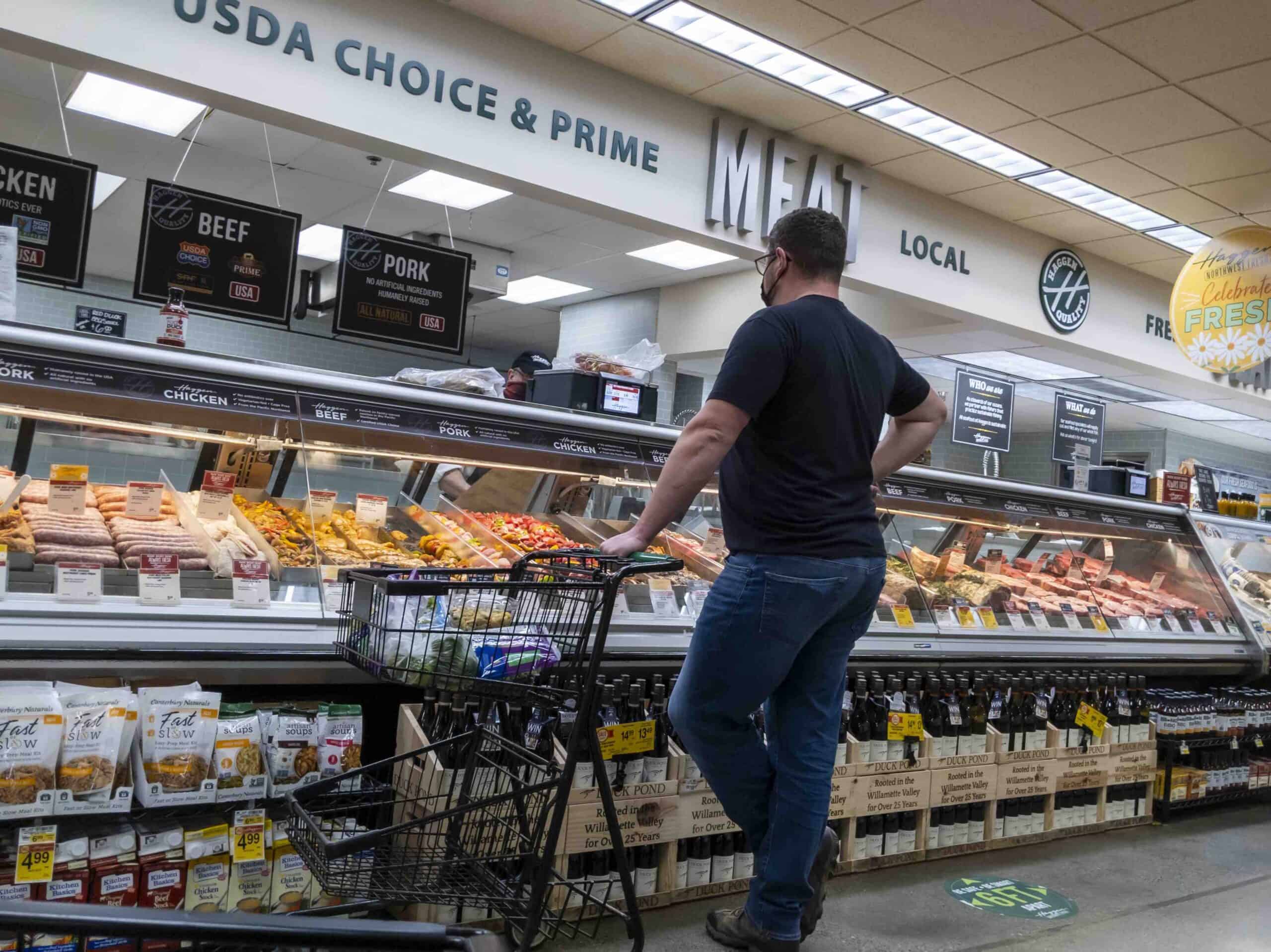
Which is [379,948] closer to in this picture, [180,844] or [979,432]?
[180,844]

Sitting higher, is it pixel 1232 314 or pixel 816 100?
pixel 816 100

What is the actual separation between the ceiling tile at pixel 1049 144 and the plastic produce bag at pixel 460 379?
354 cm

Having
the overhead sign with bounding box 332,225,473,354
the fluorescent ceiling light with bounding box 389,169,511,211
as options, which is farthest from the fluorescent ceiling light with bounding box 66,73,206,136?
the fluorescent ceiling light with bounding box 389,169,511,211

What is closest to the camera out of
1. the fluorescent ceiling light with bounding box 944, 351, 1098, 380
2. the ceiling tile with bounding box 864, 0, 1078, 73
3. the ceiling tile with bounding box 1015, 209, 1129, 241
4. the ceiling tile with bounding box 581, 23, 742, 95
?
the ceiling tile with bounding box 864, 0, 1078, 73

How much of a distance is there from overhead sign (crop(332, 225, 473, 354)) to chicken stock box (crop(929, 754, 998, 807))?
4.21 metres

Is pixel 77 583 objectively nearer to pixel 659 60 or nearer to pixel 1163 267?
pixel 659 60

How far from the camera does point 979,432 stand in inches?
321

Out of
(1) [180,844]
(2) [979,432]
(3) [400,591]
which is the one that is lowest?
(1) [180,844]

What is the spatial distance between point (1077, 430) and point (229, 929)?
27.8 ft

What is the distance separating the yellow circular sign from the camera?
20.0 ft

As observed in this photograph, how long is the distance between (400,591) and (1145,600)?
4.43 m

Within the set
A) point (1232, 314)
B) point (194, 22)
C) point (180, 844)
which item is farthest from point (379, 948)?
point (1232, 314)

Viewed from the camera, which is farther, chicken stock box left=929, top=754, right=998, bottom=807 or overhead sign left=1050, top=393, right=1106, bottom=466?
overhead sign left=1050, top=393, right=1106, bottom=466

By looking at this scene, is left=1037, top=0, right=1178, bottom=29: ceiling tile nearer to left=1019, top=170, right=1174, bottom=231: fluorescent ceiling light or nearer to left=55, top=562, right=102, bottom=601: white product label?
left=1019, top=170, right=1174, bottom=231: fluorescent ceiling light
